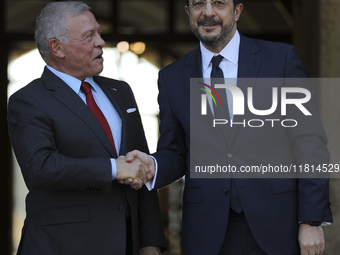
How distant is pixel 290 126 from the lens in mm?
2238

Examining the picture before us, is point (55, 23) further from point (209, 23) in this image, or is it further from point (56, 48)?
point (209, 23)

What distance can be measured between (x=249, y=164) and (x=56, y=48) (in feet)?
3.53

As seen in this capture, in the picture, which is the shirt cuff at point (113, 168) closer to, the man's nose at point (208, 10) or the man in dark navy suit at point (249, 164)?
the man in dark navy suit at point (249, 164)

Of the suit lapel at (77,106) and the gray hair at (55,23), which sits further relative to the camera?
the gray hair at (55,23)

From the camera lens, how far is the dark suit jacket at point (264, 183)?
85.6 inches

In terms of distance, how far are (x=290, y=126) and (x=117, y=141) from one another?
810 mm

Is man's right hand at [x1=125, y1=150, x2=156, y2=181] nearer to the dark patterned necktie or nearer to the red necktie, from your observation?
the red necktie

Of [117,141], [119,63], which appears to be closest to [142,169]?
[117,141]

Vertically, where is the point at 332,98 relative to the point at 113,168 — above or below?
above

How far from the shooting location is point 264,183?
2.24 m

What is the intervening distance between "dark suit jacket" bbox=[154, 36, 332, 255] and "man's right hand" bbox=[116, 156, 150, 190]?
23 centimetres

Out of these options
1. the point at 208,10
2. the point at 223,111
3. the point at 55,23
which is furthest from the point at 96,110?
the point at 208,10

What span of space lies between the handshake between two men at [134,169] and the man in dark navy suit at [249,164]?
1cm

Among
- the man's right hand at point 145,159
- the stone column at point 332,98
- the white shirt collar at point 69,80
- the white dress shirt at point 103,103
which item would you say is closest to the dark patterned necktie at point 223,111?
the man's right hand at point 145,159
